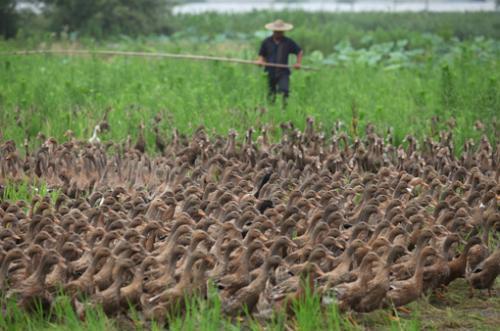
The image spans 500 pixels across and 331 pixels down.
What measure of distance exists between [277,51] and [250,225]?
28.0 feet

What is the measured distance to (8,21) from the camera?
85.4 feet

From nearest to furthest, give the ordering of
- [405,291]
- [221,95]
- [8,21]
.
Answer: [405,291] → [221,95] → [8,21]

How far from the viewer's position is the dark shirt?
15.9 meters

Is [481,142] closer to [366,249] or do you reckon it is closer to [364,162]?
[364,162]

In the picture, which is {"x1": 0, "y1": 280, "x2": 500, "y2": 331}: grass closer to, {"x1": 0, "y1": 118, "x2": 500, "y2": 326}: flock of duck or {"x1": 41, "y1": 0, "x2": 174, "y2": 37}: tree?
{"x1": 0, "y1": 118, "x2": 500, "y2": 326}: flock of duck

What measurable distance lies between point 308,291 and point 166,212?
2.39 metres

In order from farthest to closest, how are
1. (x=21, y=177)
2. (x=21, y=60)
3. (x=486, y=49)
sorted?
1. (x=486, y=49)
2. (x=21, y=60)
3. (x=21, y=177)

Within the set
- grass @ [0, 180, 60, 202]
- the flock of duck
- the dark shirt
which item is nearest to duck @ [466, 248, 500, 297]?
the flock of duck

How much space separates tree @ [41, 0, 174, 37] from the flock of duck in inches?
746

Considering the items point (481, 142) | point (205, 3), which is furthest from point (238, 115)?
point (205, 3)

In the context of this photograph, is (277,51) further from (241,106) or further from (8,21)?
(8,21)

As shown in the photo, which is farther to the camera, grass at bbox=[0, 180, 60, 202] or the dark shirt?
the dark shirt

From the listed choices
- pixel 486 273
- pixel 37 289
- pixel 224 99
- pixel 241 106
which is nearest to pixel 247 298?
pixel 37 289

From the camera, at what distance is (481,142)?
10.8 m
